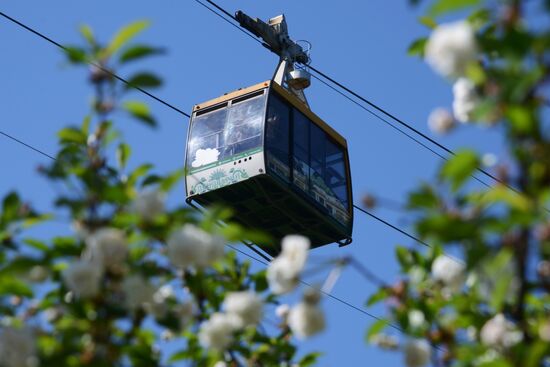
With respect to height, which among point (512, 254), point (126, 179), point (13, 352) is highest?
point (126, 179)

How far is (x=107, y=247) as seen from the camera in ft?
6.93

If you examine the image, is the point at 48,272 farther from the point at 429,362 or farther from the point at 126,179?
the point at 429,362

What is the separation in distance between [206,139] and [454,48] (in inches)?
498

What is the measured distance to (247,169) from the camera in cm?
1345

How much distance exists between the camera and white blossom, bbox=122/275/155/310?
2168 millimetres

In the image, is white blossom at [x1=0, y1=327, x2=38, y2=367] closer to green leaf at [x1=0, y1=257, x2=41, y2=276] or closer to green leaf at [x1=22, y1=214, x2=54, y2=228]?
green leaf at [x1=0, y1=257, x2=41, y2=276]

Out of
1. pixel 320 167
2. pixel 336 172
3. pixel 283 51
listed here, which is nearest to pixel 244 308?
pixel 320 167

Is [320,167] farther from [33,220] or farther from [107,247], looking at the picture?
[107,247]

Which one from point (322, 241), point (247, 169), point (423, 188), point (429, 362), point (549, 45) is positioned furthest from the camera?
point (322, 241)

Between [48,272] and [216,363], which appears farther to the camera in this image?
[216,363]

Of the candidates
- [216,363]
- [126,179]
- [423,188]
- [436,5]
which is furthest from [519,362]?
[126,179]

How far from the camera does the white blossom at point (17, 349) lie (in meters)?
2.03

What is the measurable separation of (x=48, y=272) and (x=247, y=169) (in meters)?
11.0

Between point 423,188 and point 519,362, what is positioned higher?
point 423,188
